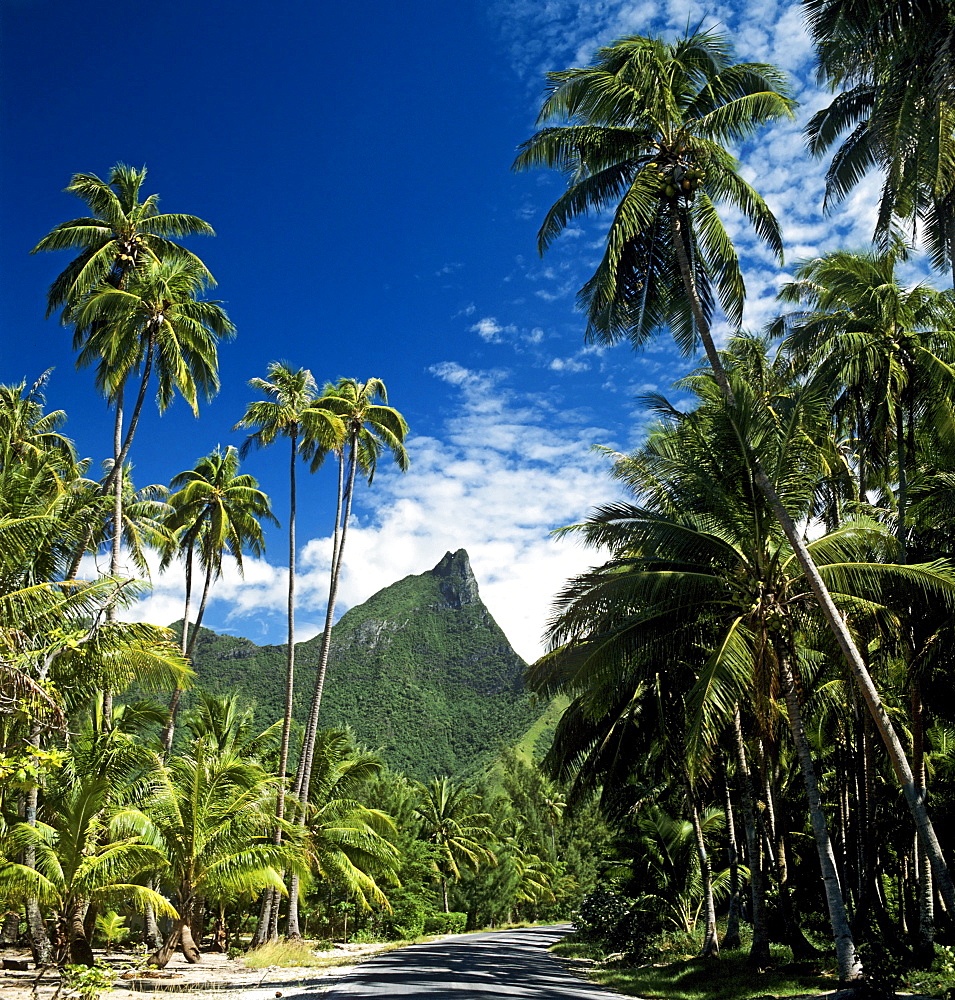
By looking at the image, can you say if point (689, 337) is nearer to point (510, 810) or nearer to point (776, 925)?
point (776, 925)

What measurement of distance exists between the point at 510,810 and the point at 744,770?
162ft

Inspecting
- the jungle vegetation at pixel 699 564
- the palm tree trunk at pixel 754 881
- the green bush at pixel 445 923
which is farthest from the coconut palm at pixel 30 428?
the green bush at pixel 445 923

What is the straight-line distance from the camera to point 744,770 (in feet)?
50.5

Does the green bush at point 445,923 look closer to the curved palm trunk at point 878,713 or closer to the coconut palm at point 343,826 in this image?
the coconut palm at point 343,826

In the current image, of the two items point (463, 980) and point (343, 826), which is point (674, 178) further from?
point (343, 826)

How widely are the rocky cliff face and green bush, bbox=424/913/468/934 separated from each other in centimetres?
3292

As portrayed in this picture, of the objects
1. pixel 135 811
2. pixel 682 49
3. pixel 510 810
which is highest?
pixel 682 49

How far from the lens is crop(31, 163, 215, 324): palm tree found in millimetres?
19844

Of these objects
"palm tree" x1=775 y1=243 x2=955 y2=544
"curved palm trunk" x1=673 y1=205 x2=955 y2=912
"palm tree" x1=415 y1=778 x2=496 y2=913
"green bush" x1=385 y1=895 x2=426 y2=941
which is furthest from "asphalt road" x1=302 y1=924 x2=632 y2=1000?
"palm tree" x1=415 y1=778 x2=496 y2=913

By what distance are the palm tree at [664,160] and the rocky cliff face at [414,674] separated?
2664 inches

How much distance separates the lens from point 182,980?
1513 centimetres

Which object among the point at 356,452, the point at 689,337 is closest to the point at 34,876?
the point at 689,337

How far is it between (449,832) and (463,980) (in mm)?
34771

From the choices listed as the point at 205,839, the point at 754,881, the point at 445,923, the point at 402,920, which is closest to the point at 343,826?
the point at 205,839
